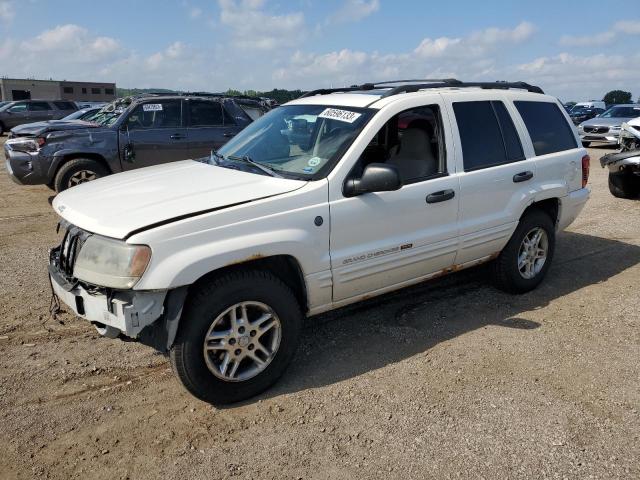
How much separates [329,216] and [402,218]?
66 cm

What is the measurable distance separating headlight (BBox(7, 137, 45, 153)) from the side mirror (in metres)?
6.60

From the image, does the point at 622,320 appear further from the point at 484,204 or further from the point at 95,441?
the point at 95,441

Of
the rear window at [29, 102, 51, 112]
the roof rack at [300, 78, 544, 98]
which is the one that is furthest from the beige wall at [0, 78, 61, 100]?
the roof rack at [300, 78, 544, 98]

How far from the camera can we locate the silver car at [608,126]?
57.6ft

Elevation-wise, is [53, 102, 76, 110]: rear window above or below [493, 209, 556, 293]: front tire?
above

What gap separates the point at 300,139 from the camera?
4.10 meters

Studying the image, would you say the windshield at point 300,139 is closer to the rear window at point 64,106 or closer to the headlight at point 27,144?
the headlight at point 27,144

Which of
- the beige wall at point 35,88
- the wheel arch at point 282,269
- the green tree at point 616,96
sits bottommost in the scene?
the wheel arch at point 282,269

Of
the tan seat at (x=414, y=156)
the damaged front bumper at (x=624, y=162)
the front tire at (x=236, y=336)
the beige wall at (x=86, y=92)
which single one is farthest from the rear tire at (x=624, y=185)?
the beige wall at (x=86, y=92)

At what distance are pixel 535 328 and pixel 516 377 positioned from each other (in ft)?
2.90

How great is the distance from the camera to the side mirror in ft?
11.5

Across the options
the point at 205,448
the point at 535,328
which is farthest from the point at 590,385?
the point at 205,448

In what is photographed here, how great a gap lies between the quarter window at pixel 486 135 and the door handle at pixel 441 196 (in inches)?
12.1

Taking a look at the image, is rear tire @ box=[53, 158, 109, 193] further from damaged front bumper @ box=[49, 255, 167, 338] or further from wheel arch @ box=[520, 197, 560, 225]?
wheel arch @ box=[520, 197, 560, 225]
